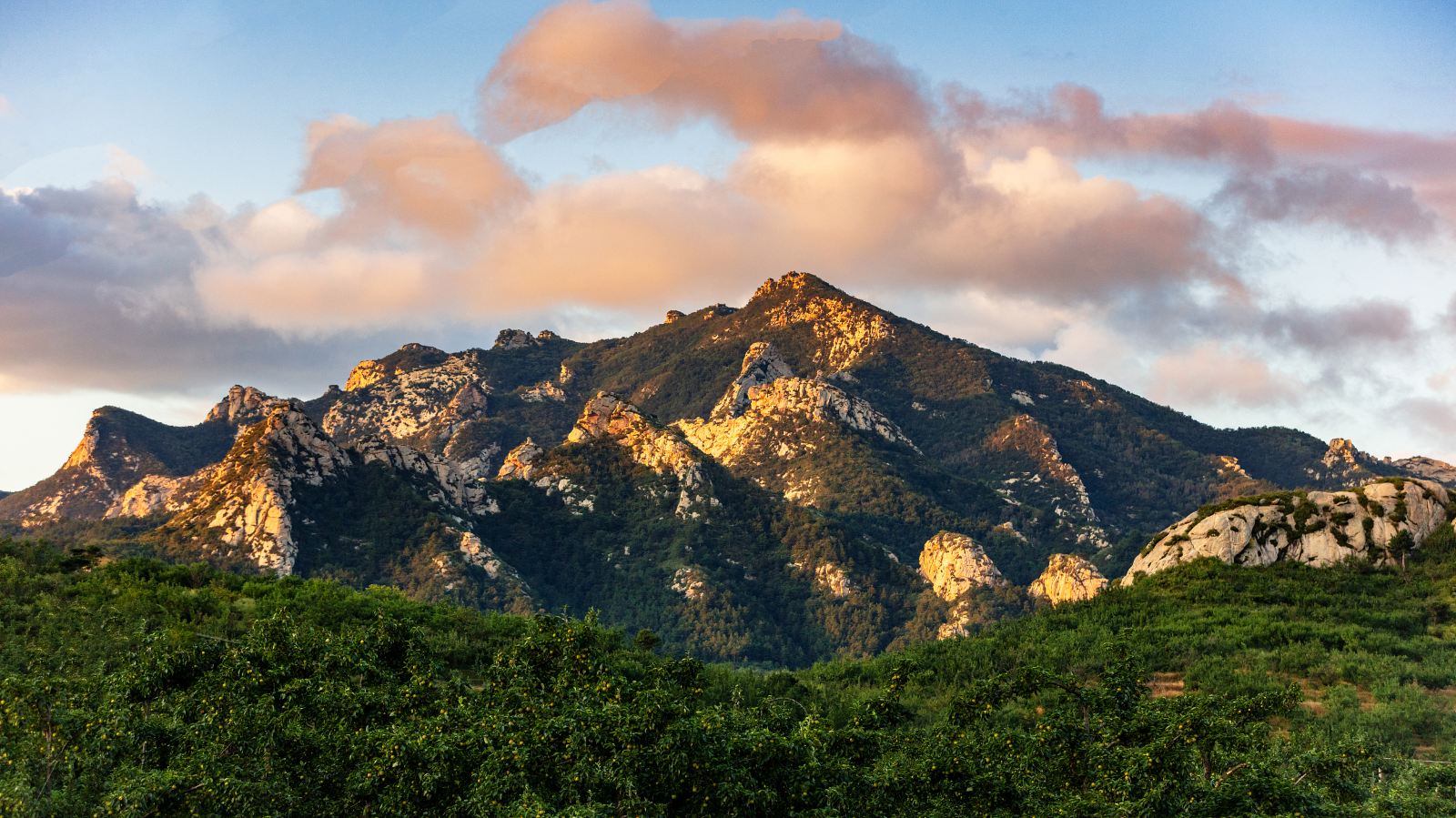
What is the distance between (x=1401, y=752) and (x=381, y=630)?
2062 inches

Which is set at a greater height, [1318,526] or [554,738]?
[1318,526]

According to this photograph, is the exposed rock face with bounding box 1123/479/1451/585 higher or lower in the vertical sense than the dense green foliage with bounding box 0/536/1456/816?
higher

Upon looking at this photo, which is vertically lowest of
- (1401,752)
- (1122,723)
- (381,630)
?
(1401,752)

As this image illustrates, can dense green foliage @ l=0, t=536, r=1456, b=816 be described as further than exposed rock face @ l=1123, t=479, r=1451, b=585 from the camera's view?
No

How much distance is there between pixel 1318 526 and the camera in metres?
94.2

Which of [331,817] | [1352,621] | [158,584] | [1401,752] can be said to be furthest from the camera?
[1352,621]

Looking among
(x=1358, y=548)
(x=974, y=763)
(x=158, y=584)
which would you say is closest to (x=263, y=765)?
(x=974, y=763)

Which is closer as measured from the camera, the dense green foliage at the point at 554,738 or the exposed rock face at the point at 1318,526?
the dense green foliage at the point at 554,738

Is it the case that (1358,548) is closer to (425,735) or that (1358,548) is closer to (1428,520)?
(1428,520)

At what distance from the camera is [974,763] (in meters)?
37.2

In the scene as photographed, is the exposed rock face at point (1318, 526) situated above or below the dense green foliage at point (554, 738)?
above

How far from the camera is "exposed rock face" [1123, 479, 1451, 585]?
91.2 m

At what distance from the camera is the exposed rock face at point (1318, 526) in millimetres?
91250

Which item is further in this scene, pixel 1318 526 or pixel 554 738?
pixel 1318 526
